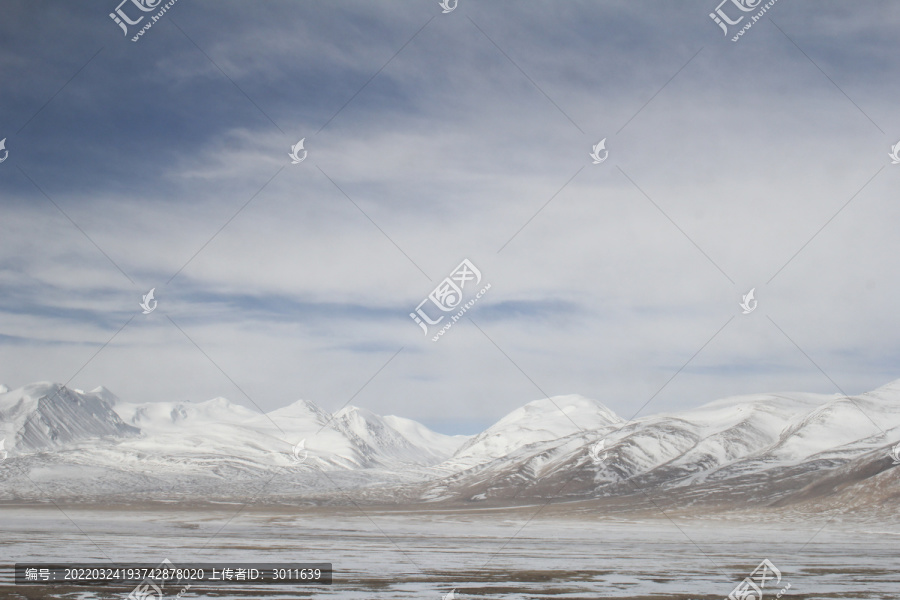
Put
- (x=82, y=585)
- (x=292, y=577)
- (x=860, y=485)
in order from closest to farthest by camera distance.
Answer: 1. (x=82, y=585)
2. (x=292, y=577)
3. (x=860, y=485)

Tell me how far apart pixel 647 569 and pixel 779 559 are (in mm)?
22921

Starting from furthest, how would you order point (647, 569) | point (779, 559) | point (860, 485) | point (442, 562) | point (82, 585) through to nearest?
point (860, 485) < point (779, 559) < point (442, 562) < point (647, 569) < point (82, 585)

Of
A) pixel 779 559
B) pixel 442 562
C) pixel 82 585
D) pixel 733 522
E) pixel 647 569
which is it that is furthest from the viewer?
pixel 733 522

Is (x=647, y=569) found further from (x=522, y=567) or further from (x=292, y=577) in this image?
(x=292, y=577)

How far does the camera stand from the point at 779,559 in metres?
78.2

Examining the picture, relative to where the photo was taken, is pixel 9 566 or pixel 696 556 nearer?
pixel 9 566

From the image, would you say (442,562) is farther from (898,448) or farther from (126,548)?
(898,448)

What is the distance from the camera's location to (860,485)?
18500 cm

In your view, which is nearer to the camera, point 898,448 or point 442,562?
point 442,562

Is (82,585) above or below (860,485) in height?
below

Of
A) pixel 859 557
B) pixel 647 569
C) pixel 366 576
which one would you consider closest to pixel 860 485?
pixel 859 557

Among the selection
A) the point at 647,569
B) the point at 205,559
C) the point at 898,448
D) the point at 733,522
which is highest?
the point at 898,448

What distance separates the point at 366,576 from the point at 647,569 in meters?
25.4

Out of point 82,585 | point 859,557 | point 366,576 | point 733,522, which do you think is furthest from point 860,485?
point 82,585
